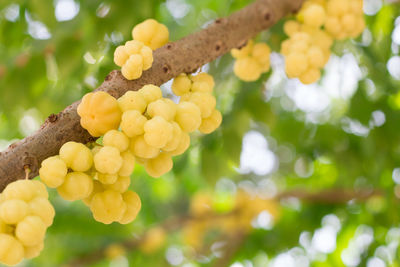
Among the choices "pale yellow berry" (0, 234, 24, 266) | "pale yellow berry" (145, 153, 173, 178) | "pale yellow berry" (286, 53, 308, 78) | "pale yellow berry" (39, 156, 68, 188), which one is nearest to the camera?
"pale yellow berry" (0, 234, 24, 266)

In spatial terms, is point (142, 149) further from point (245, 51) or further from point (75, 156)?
point (245, 51)

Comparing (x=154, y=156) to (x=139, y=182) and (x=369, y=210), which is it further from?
(x=139, y=182)

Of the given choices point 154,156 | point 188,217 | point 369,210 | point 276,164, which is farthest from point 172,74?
point 188,217

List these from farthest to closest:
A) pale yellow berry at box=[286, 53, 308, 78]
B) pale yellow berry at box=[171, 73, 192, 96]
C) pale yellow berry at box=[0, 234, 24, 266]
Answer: pale yellow berry at box=[286, 53, 308, 78], pale yellow berry at box=[171, 73, 192, 96], pale yellow berry at box=[0, 234, 24, 266]

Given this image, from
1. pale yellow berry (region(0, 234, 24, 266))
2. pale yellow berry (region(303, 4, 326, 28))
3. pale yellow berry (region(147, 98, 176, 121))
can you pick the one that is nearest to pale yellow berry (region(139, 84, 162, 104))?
pale yellow berry (region(147, 98, 176, 121))

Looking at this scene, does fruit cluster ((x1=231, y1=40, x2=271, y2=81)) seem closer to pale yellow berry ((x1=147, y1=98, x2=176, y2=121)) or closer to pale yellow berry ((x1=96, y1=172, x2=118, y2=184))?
pale yellow berry ((x1=147, y1=98, x2=176, y2=121))

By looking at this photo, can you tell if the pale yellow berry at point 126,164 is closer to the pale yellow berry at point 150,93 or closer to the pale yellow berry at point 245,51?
the pale yellow berry at point 150,93

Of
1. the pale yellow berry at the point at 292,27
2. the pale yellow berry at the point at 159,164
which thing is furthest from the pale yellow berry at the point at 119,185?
the pale yellow berry at the point at 292,27
